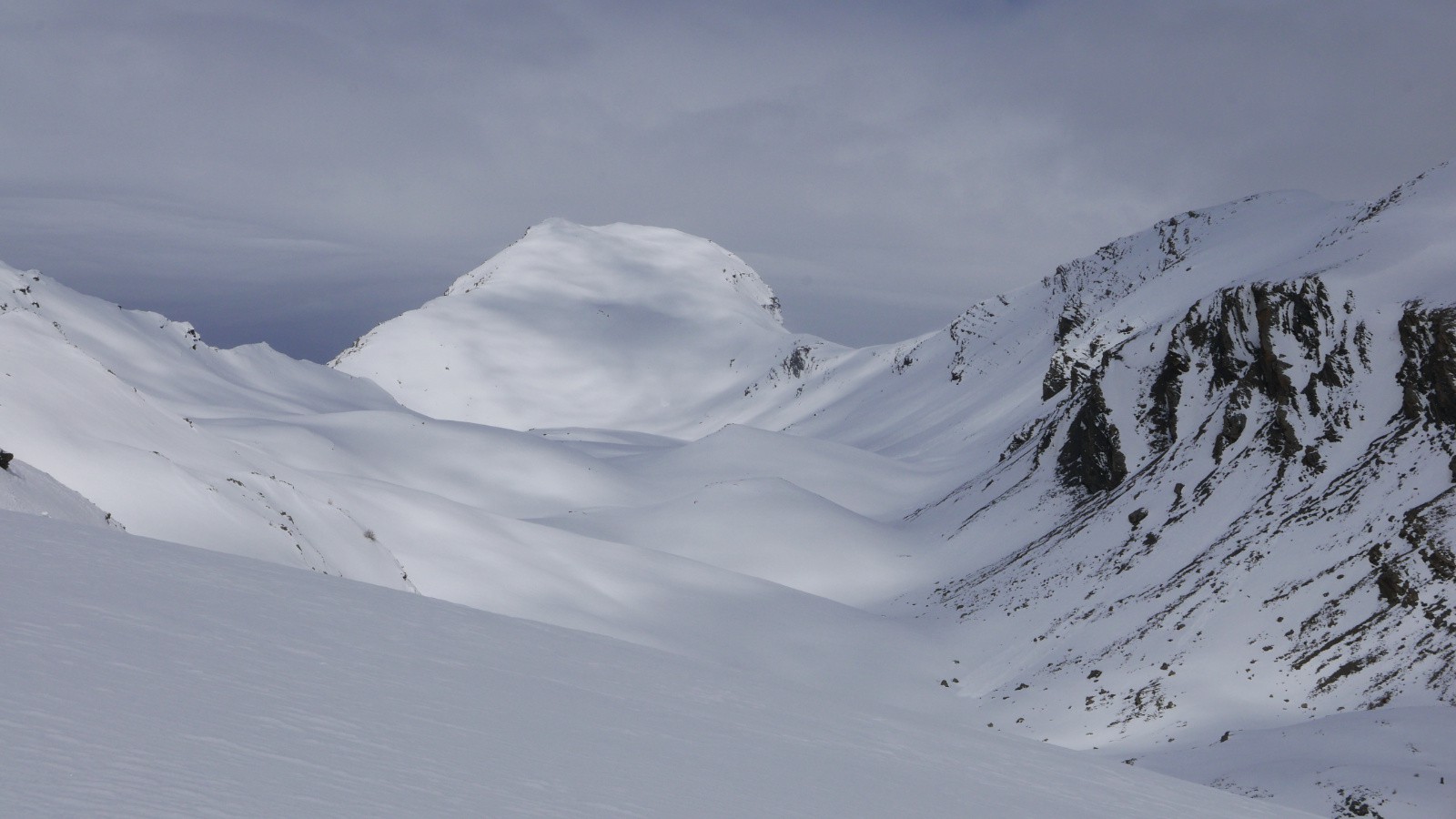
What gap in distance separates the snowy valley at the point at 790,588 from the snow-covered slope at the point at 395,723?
0.14 feet

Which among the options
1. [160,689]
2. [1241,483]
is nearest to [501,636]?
[160,689]

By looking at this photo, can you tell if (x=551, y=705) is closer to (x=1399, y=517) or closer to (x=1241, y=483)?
(x=1399, y=517)

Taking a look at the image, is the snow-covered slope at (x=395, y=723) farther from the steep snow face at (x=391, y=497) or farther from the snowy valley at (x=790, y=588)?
the steep snow face at (x=391, y=497)

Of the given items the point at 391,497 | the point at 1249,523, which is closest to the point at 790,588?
the point at 391,497

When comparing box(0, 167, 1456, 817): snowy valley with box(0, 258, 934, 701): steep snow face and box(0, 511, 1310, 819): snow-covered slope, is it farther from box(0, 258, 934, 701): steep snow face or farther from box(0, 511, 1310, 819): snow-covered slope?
box(0, 258, 934, 701): steep snow face

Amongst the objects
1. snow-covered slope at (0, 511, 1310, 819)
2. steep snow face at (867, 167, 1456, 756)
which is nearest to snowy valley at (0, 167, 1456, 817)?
snow-covered slope at (0, 511, 1310, 819)

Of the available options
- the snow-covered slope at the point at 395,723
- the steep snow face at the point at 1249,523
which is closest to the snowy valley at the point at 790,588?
the snow-covered slope at the point at 395,723

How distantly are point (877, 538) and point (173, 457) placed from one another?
5138cm

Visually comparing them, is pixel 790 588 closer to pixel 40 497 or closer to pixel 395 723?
pixel 40 497

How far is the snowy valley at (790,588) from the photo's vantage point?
6.64 meters

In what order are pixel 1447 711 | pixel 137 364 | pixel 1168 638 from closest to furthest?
pixel 1447 711 → pixel 1168 638 → pixel 137 364

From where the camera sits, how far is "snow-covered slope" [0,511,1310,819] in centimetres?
526

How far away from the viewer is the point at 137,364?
267ft

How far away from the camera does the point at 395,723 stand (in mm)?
6855
